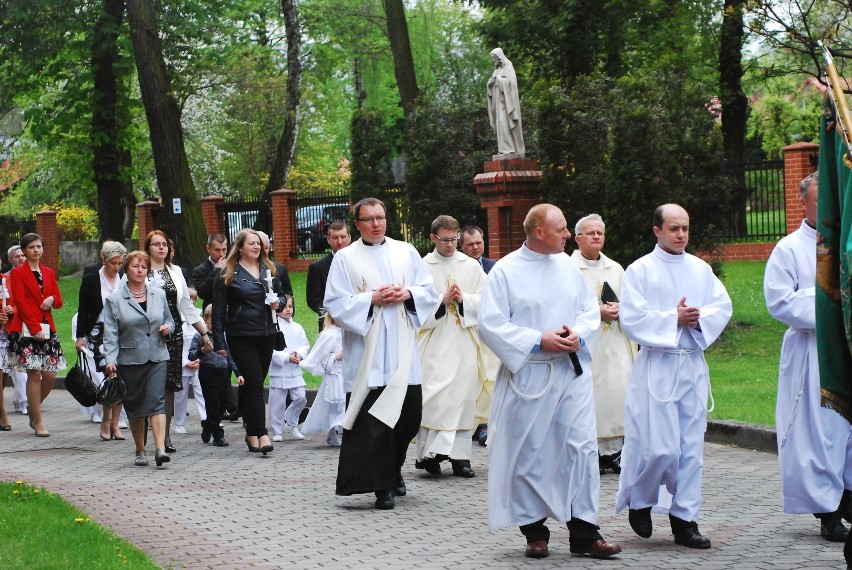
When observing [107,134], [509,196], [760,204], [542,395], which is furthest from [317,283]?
[107,134]

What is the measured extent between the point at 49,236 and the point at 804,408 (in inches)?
1374

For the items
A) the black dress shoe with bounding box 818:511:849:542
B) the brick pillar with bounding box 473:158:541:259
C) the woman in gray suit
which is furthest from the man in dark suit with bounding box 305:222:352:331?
the brick pillar with bounding box 473:158:541:259

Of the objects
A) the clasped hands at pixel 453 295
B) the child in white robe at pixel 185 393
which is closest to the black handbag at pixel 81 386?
the child in white robe at pixel 185 393

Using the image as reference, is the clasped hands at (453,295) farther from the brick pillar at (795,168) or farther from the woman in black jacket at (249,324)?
the brick pillar at (795,168)

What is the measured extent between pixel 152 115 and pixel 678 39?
40.3 feet

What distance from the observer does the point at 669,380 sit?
823 cm

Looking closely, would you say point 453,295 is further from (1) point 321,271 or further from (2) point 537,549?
(2) point 537,549

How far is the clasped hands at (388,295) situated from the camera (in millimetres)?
9727

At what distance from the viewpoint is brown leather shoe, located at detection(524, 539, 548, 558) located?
7.70 m

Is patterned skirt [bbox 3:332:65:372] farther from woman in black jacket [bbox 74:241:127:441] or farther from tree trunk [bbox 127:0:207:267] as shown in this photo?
tree trunk [bbox 127:0:207:267]

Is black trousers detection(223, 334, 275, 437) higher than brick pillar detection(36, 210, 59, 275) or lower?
lower

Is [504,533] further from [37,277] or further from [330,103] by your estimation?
[330,103]

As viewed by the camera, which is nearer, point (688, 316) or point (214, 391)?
point (688, 316)

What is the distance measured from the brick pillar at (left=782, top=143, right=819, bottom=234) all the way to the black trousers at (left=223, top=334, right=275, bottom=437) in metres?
14.3
